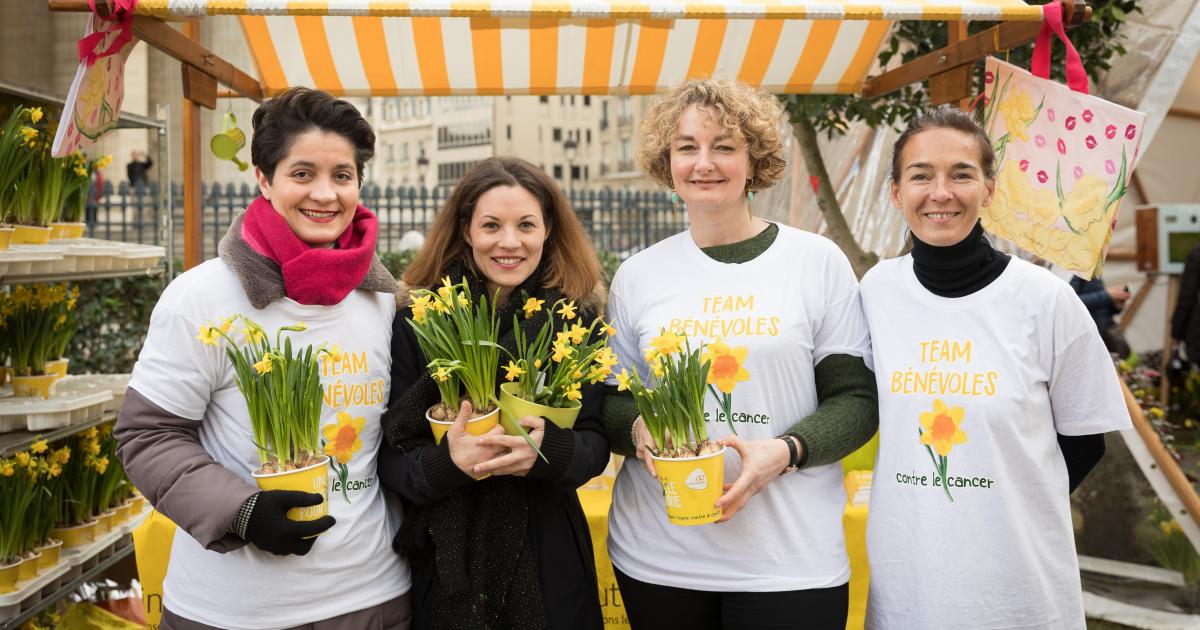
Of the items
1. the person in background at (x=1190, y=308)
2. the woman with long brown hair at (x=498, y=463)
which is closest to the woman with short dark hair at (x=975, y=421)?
the woman with long brown hair at (x=498, y=463)

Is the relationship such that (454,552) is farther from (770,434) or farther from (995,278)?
(995,278)

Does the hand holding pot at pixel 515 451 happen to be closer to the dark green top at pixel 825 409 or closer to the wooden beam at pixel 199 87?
the dark green top at pixel 825 409

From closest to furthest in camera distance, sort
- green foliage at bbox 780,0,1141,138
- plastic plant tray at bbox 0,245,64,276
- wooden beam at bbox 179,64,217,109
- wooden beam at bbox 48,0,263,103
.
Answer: wooden beam at bbox 48,0,263,103 < plastic plant tray at bbox 0,245,64,276 < wooden beam at bbox 179,64,217,109 < green foliage at bbox 780,0,1141,138

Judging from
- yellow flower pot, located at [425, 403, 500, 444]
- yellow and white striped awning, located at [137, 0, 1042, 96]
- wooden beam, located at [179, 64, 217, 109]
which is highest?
yellow and white striped awning, located at [137, 0, 1042, 96]

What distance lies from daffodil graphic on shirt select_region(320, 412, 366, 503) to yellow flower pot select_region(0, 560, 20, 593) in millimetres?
1835

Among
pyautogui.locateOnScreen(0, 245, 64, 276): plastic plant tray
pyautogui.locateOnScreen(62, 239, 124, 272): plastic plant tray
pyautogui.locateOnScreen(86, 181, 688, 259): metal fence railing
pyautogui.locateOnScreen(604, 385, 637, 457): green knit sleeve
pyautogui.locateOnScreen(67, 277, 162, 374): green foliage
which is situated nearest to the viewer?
pyautogui.locateOnScreen(604, 385, 637, 457): green knit sleeve

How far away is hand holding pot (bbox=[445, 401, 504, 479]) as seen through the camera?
1799mm

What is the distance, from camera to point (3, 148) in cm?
298

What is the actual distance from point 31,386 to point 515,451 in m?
2.56

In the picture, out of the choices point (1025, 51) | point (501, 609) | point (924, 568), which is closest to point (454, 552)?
point (501, 609)

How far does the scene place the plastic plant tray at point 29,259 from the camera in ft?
9.59

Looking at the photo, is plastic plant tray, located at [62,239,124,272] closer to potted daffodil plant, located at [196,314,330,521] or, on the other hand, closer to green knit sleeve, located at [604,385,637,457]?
potted daffodil plant, located at [196,314,330,521]

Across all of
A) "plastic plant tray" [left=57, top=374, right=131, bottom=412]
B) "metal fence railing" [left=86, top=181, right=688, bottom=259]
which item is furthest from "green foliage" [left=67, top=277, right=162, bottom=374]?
"plastic plant tray" [left=57, top=374, right=131, bottom=412]

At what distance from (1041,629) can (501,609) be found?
3.81 feet
